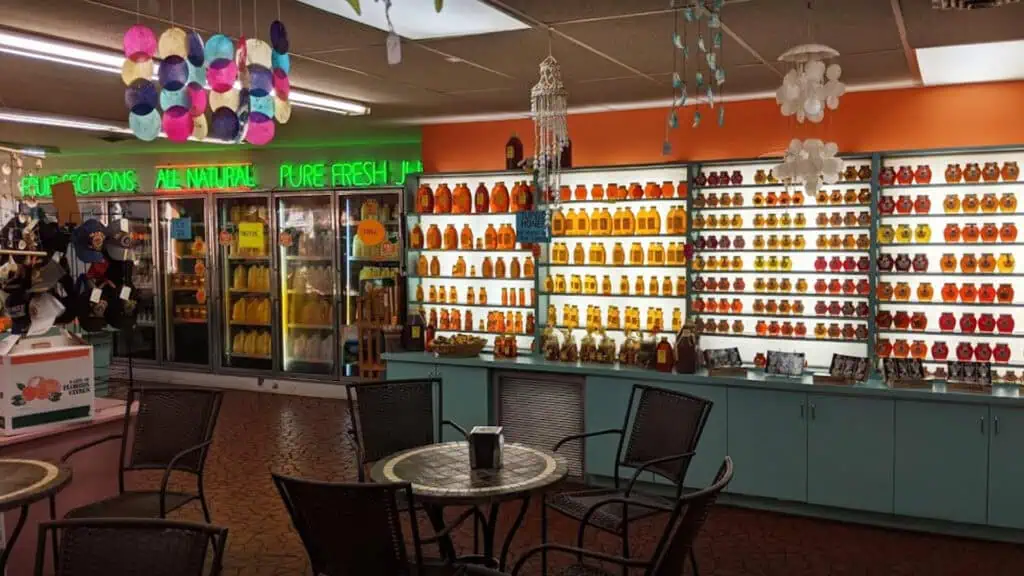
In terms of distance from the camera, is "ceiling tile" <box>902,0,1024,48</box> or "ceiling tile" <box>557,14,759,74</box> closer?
"ceiling tile" <box>902,0,1024,48</box>

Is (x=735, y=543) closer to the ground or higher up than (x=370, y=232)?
closer to the ground

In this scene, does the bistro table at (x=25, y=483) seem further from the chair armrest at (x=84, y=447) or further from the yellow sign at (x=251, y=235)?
the yellow sign at (x=251, y=235)

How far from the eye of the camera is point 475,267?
26.1ft

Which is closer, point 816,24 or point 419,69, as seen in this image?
point 816,24

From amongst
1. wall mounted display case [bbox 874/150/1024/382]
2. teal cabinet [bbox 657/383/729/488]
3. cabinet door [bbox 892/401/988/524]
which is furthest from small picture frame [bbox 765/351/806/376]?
wall mounted display case [bbox 874/150/1024/382]

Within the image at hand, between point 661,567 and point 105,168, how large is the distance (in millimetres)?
11056

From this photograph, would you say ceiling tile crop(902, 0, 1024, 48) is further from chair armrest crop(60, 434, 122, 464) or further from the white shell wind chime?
chair armrest crop(60, 434, 122, 464)

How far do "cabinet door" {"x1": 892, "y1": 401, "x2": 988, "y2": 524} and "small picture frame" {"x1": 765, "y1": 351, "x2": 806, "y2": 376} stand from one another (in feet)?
2.22

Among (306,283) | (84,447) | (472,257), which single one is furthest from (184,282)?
(84,447)

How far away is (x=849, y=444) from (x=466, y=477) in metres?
3.00

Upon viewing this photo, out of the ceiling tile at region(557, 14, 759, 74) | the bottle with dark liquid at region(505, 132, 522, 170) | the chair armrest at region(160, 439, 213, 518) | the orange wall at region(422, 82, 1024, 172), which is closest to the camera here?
the chair armrest at region(160, 439, 213, 518)

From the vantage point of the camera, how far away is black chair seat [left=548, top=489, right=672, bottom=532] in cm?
387

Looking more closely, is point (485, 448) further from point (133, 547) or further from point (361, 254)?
point (361, 254)

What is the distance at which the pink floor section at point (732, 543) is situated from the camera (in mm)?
4660
